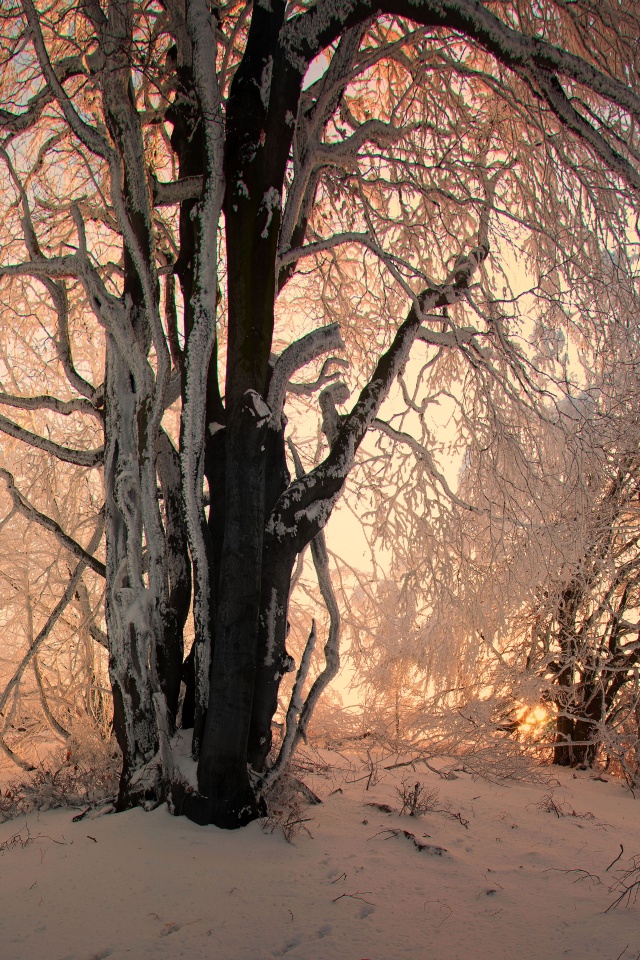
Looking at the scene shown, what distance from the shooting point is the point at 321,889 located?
109 inches

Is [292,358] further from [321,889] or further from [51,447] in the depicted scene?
[321,889]

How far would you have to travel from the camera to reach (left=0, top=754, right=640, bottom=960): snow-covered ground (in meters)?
2.35

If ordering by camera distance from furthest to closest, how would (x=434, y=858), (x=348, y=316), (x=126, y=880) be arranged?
(x=348, y=316)
(x=434, y=858)
(x=126, y=880)

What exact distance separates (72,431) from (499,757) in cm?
585

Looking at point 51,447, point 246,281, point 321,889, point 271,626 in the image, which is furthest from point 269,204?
point 321,889

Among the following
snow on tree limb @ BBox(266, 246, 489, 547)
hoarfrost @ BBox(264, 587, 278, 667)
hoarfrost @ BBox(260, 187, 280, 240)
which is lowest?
hoarfrost @ BBox(264, 587, 278, 667)

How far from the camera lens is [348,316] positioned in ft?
21.2

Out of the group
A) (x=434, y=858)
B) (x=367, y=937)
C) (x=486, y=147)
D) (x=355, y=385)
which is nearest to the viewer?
(x=367, y=937)

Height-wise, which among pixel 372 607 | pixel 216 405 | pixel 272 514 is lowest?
pixel 372 607

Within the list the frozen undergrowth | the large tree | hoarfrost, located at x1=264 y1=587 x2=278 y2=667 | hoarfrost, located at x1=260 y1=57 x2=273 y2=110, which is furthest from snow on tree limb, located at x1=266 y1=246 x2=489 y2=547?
the frozen undergrowth

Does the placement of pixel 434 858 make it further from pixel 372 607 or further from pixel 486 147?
pixel 486 147

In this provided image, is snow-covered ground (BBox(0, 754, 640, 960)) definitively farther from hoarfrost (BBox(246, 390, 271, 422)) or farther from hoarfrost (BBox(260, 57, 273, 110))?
hoarfrost (BBox(260, 57, 273, 110))

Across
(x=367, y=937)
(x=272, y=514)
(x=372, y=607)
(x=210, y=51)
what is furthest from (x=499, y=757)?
(x=210, y=51)

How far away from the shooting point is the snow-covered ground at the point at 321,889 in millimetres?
2350
